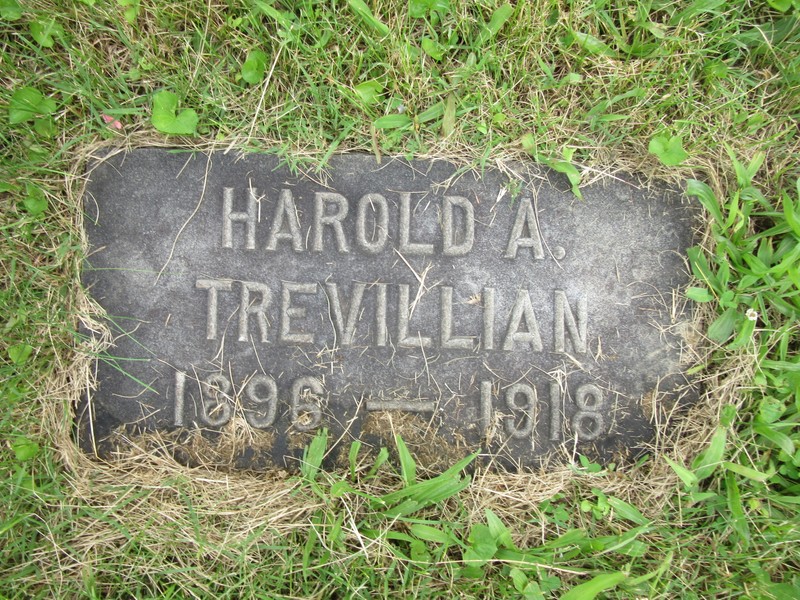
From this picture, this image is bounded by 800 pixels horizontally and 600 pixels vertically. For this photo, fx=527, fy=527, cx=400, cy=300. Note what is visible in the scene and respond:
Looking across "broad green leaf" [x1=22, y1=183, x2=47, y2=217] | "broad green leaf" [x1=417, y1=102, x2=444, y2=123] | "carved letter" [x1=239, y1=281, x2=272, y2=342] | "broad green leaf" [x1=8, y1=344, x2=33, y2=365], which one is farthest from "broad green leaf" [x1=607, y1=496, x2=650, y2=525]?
"broad green leaf" [x1=22, y1=183, x2=47, y2=217]

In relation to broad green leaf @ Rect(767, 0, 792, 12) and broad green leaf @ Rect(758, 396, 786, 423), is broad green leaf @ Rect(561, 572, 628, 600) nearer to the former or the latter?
broad green leaf @ Rect(758, 396, 786, 423)

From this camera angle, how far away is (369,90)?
173 centimetres

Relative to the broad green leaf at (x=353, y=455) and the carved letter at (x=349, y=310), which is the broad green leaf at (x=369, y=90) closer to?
the carved letter at (x=349, y=310)

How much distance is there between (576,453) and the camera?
175 cm

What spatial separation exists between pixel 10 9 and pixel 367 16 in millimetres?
1167

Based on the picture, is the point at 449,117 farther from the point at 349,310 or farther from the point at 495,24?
the point at 349,310

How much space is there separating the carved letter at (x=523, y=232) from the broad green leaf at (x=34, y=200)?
1.56 m

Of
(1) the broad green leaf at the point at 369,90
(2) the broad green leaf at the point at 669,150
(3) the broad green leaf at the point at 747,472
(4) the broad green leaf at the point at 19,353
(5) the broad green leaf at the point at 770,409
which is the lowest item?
(3) the broad green leaf at the point at 747,472

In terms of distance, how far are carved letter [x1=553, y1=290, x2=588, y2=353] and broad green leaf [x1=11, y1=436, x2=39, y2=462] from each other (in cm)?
175

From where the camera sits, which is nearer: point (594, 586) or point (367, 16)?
point (594, 586)

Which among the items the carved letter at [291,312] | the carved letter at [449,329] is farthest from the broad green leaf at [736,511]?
the carved letter at [291,312]

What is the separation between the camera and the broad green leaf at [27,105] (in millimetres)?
1728

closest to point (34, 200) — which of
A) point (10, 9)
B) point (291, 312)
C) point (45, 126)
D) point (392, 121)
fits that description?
point (45, 126)

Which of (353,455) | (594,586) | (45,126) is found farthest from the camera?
(45,126)
